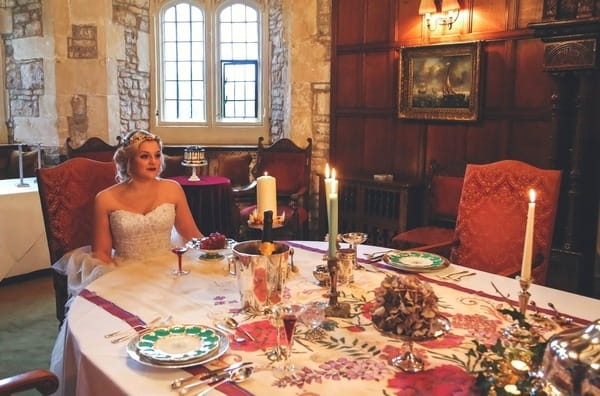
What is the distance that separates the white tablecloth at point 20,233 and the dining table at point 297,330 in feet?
8.08

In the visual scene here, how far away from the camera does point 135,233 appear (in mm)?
2629

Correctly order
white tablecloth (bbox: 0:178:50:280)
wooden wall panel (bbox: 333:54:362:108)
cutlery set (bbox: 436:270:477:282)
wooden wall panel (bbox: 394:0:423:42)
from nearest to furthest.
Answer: cutlery set (bbox: 436:270:477:282) < white tablecloth (bbox: 0:178:50:280) < wooden wall panel (bbox: 394:0:423:42) < wooden wall panel (bbox: 333:54:362:108)

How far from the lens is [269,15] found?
655 cm

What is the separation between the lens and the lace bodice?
2.62 m

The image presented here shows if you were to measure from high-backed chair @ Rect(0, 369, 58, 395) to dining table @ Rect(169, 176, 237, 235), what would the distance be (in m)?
3.65

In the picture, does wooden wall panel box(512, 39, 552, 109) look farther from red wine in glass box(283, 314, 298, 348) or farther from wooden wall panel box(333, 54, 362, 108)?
red wine in glass box(283, 314, 298, 348)

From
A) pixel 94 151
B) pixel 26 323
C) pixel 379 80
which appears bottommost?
pixel 26 323

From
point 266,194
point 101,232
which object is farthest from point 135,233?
point 266,194

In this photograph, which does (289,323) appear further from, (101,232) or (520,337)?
(101,232)

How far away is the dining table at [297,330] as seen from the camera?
1251 millimetres

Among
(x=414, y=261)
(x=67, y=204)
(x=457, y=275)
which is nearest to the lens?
(x=457, y=275)

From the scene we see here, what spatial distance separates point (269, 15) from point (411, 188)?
9.80ft

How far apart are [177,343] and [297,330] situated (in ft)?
1.06

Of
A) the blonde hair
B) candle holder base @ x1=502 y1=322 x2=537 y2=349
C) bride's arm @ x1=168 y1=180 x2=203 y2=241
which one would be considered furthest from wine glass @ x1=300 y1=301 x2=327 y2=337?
the blonde hair
